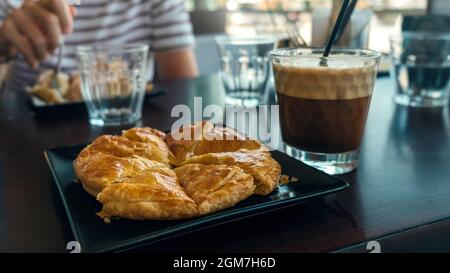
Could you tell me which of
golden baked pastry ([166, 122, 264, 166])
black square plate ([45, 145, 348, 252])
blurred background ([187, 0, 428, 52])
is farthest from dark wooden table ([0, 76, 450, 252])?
blurred background ([187, 0, 428, 52])

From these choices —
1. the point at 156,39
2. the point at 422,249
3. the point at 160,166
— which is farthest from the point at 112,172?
the point at 156,39

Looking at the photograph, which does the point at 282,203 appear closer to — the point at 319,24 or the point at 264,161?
the point at 264,161

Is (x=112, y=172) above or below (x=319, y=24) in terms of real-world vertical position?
below

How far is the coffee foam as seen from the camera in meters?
0.55

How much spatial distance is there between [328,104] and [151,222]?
289 mm

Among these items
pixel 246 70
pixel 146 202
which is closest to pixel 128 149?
pixel 146 202

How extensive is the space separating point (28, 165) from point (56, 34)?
1.71 feet

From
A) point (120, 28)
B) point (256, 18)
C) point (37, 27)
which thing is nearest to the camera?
point (37, 27)

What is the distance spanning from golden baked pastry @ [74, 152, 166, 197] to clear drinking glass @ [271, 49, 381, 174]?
204 millimetres

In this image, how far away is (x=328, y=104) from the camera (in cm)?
57

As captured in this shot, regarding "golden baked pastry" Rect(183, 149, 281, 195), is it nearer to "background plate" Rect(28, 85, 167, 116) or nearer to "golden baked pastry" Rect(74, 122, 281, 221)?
"golden baked pastry" Rect(74, 122, 281, 221)

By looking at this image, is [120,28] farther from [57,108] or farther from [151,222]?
[151,222]

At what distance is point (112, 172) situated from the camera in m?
0.45

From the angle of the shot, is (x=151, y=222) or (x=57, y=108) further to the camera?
(x=57, y=108)
